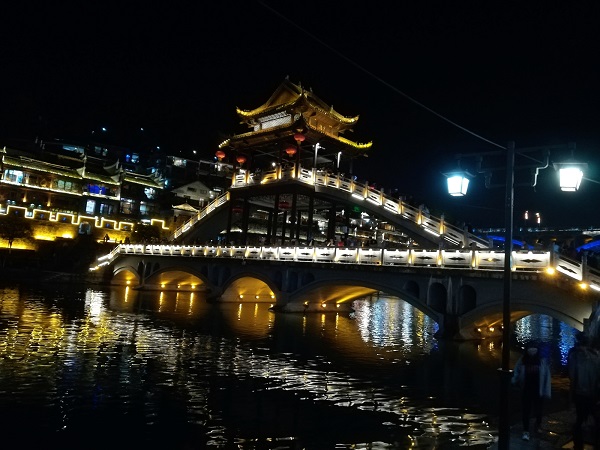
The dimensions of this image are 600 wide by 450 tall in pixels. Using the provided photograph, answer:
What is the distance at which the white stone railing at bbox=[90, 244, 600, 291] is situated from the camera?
709 inches

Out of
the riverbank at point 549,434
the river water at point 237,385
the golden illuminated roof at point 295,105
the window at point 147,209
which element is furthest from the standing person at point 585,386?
the window at point 147,209

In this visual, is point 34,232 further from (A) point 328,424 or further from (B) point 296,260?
(A) point 328,424

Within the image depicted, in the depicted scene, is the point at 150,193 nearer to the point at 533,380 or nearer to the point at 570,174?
the point at 533,380

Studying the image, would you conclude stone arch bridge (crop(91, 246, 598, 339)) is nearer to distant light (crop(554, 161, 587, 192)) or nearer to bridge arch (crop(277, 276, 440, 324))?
bridge arch (crop(277, 276, 440, 324))

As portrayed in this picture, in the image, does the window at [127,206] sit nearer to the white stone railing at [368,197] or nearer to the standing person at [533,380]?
the white stone railing at [368,197]

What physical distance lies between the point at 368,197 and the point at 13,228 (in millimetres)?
49483

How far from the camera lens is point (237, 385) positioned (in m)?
13.9

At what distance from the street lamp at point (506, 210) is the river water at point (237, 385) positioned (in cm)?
223

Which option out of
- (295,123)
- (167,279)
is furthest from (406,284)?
(167,279)

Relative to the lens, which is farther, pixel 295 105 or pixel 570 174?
pixel 295 105

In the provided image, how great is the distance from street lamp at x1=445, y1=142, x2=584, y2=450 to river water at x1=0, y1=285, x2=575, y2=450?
2226mm

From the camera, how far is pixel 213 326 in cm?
2608

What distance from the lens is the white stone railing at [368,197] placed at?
26016 mm

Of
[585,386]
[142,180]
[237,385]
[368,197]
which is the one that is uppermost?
[142,180]
